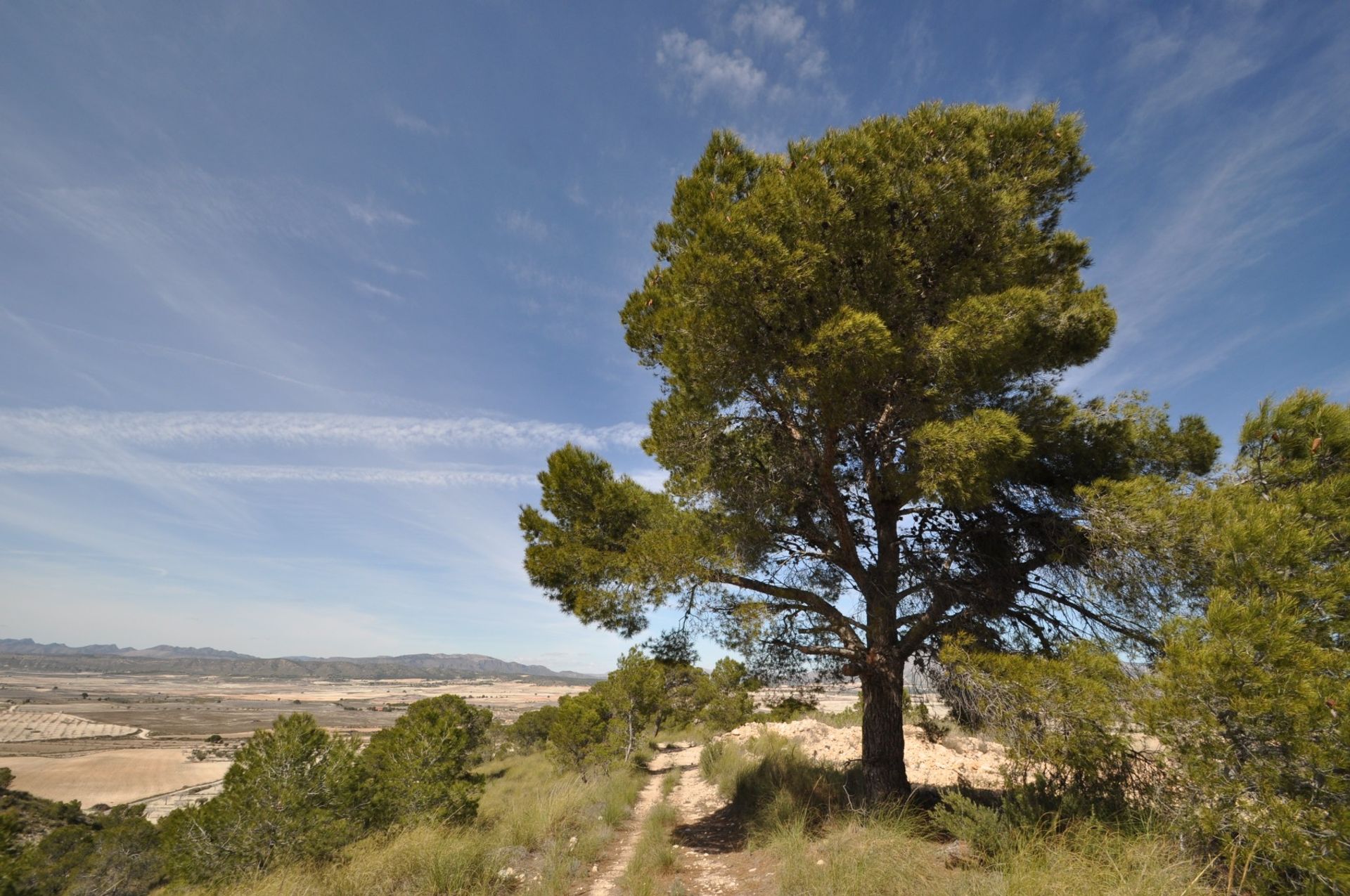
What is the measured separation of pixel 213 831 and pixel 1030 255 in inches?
582

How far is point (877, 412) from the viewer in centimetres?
730

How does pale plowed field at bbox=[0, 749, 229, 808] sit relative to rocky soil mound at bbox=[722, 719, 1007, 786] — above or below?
below

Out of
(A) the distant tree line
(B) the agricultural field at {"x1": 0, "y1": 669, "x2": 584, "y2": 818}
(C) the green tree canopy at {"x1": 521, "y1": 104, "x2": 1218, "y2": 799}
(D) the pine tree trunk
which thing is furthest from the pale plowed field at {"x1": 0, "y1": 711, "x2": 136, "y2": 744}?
(D) the pine tree trunk

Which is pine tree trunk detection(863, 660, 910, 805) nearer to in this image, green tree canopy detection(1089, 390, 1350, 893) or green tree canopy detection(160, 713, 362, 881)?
green tree canopy detection(1089, 390, 1350, 893)

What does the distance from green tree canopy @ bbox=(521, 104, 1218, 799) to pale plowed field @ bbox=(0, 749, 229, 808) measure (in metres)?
55.4

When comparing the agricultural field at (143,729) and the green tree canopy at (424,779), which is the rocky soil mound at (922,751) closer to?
the green tree canopy at (424,779)

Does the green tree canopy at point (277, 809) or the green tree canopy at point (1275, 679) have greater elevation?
the green tree canopy at point (1275, 679)

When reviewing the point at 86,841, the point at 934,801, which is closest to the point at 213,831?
the point at 934,801

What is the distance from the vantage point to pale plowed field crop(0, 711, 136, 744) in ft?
235

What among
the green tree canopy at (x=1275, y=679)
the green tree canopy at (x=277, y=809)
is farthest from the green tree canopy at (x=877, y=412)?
the green tree canopy at (x=277, y=809)

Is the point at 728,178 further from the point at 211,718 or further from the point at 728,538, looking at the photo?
the point at 211,718

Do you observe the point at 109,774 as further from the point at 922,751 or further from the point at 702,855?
the point at 702,855

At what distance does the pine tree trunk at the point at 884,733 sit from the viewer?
23.1 ft

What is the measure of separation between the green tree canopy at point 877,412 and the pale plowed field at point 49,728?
104623 mm
